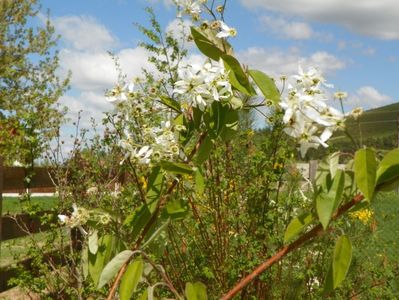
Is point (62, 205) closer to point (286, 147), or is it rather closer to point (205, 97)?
point (286, 147)

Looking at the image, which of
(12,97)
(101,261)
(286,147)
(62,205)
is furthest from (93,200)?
(12,97)

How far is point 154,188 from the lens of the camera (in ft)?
3.71

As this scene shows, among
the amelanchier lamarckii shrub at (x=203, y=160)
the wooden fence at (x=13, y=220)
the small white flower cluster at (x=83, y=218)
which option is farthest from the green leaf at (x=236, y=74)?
the wooden fence at (x=13, y=220)

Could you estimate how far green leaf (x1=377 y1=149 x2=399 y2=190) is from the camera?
2.79 feet

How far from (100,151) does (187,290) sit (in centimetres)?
339

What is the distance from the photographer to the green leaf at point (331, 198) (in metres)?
0.85

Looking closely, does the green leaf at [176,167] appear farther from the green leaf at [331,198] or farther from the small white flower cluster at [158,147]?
the green leaf at [331,198]

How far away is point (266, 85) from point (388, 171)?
27cm

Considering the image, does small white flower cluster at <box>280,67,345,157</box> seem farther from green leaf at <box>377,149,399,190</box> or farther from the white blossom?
the white blossom

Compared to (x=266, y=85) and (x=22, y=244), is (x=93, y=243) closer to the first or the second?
(x=266, y=85)

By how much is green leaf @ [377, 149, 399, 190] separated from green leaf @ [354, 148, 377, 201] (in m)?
0.03

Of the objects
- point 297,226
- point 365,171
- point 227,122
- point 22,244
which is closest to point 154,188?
point 227,122

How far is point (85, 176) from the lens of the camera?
14.0ft

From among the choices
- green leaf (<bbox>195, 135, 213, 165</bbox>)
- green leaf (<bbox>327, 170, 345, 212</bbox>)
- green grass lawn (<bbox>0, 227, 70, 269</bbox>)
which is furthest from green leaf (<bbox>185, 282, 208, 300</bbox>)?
green grass lawn (<bbox>0, 227, 70, 269</bbox>)
